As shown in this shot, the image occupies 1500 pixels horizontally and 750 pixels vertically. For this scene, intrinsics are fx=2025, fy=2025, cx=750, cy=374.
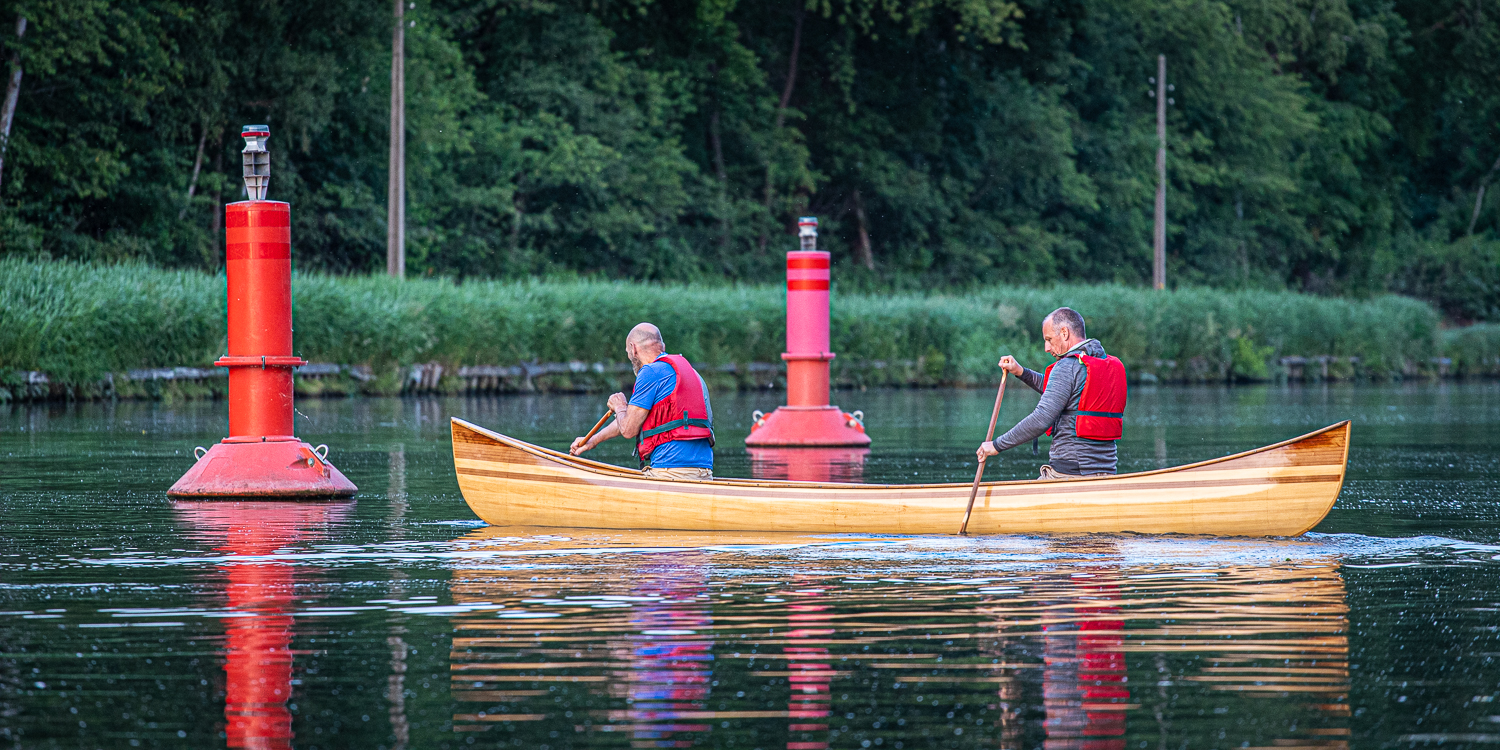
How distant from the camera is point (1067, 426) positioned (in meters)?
11.4

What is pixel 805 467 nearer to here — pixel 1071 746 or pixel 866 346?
pixel 1071 746

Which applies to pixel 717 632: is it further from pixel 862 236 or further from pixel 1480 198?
pixel 1480 198

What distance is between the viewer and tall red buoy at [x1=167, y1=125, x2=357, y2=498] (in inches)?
527

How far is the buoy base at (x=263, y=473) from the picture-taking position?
524 inches

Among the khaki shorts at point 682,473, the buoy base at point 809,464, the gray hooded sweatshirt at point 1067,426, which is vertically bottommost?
the buoy base at point 809,464

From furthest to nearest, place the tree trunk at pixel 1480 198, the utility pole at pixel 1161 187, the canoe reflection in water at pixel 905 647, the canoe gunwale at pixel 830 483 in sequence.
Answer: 1. the tree trunk at pixel 1480 198
2. the utility pole at pixel 1161 187
3. the canoe gunwale at pixel 830 483
4. the canoe reflection in water at pixel 905 647

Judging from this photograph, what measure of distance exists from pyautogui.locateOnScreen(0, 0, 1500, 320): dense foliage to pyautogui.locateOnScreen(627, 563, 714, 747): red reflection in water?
28680mm

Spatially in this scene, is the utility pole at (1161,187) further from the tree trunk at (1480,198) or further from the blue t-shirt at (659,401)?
the blue t-shirt at (659,401)

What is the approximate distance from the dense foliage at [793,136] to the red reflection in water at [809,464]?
66.0 ft

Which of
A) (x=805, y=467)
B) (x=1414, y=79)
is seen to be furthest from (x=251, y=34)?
(x=1414, y=79)

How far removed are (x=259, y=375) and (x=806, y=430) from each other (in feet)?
25.2

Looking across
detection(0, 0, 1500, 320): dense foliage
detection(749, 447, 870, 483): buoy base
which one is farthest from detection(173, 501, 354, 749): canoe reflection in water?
detection(0, 0, 1500, 320): dense foliage

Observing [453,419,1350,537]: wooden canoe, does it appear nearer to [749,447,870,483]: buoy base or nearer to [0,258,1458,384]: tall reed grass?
[749,447,870,483]: buoy base

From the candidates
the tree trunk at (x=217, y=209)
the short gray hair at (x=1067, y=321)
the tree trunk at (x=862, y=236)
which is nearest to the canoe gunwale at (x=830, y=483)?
the short gray hair at (x=1067, y=321)
